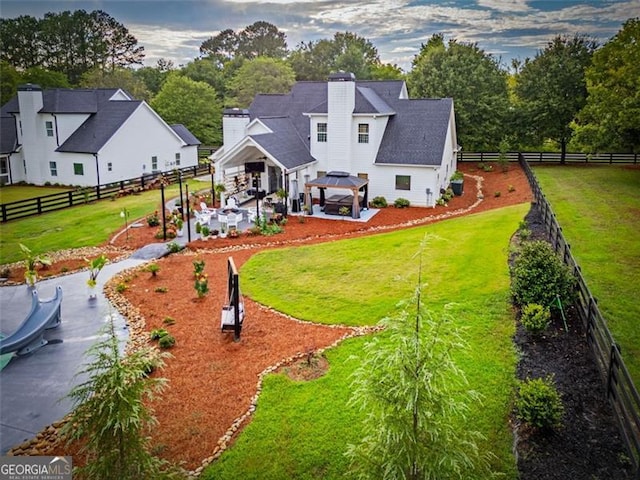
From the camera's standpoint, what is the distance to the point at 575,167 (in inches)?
1380

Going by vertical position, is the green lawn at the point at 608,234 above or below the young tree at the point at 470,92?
below

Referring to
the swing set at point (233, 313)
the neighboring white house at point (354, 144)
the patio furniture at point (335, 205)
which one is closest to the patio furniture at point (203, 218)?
the neighboring white house at point (354, 144)

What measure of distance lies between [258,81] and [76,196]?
86.3 ft

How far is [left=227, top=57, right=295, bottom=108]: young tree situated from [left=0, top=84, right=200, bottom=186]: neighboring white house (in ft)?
50.9

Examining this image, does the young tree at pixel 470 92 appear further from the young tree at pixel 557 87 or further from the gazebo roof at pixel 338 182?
the gazebo roof at pixel 338 182

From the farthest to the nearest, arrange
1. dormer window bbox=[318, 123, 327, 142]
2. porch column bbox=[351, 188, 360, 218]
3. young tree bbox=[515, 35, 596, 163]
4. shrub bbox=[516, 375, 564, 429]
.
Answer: young tree bbox=[515, 35, 596, 163] → dormer window bbox=[318, 123, 327, 142] → porch column bbox=[351, 188, 360, 218] → shrub bbox=[516, 375, 564, 429]

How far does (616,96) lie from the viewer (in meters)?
25.5

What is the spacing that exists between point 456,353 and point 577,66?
34297 mm

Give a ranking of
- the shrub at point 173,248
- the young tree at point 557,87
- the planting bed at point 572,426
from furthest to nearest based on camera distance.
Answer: the young tree at point 557,87
the shrub at point 173,248
the planting bed at point 572,426

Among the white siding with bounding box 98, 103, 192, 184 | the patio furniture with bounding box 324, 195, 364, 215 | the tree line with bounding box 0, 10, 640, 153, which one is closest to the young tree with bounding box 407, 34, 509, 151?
the tree line with bounding box 0, 10, 640, 153

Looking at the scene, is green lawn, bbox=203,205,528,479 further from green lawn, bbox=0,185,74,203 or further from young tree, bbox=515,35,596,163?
green lawn, bbox=0,185,74,203

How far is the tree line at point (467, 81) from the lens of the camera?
26.6 meters

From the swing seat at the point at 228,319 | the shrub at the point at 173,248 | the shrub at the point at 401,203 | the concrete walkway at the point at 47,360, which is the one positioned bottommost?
the concrete walkway at the point at 47,360

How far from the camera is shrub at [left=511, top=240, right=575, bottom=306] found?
10.5m
